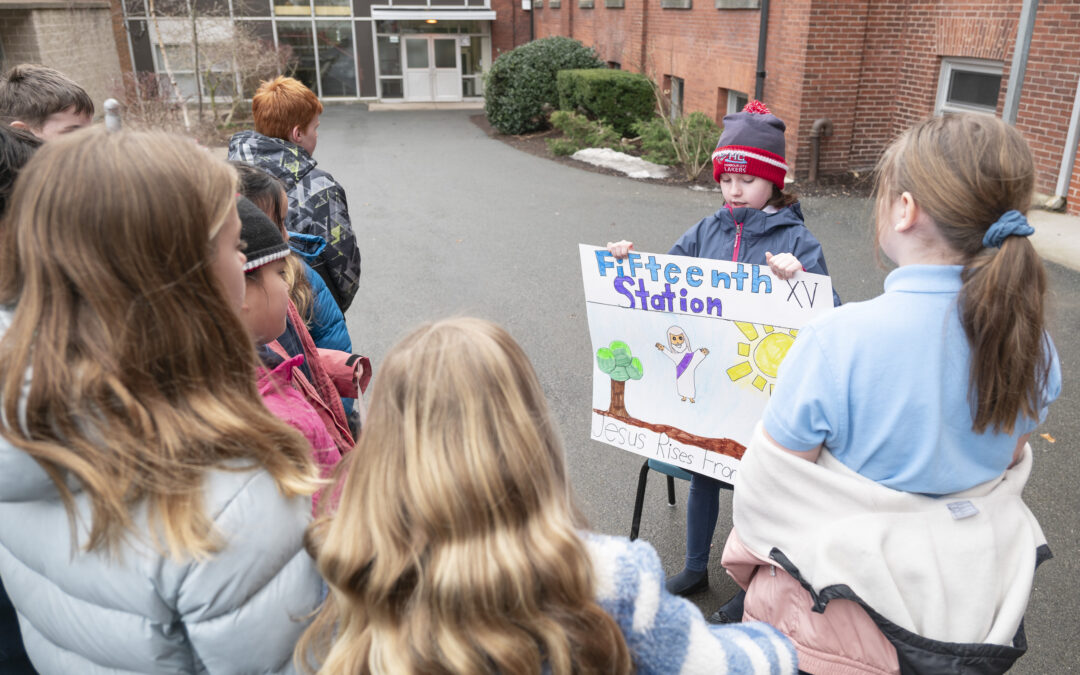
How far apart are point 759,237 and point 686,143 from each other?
953 cm

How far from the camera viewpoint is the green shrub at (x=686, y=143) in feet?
38.5

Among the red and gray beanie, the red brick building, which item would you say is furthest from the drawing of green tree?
the red brick building

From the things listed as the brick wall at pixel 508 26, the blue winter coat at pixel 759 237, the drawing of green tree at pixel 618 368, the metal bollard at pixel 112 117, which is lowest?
the drawing of green tree at pixel 618 368

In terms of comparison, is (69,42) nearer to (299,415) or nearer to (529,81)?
(529,81)

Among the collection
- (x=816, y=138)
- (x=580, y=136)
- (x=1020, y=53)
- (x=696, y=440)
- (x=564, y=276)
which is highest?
(x=1020, y=53)

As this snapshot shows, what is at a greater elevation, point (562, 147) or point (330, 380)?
point (330, 380)

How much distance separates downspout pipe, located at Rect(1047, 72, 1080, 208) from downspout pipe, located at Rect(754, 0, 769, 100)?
4435 millimetres

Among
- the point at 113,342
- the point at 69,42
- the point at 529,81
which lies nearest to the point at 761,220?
the point at 113,342

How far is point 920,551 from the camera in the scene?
1579 millimetres

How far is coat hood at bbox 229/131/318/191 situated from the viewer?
336cm

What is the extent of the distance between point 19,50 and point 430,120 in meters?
9.80

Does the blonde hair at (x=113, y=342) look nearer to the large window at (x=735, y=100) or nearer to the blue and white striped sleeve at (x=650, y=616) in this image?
the blue and white striped sleeve at (x=650, y=616)

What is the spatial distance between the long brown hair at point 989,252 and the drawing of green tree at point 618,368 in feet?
4.60

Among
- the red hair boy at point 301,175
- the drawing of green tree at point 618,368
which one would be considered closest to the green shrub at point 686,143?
the red hair boy at point 301,175
